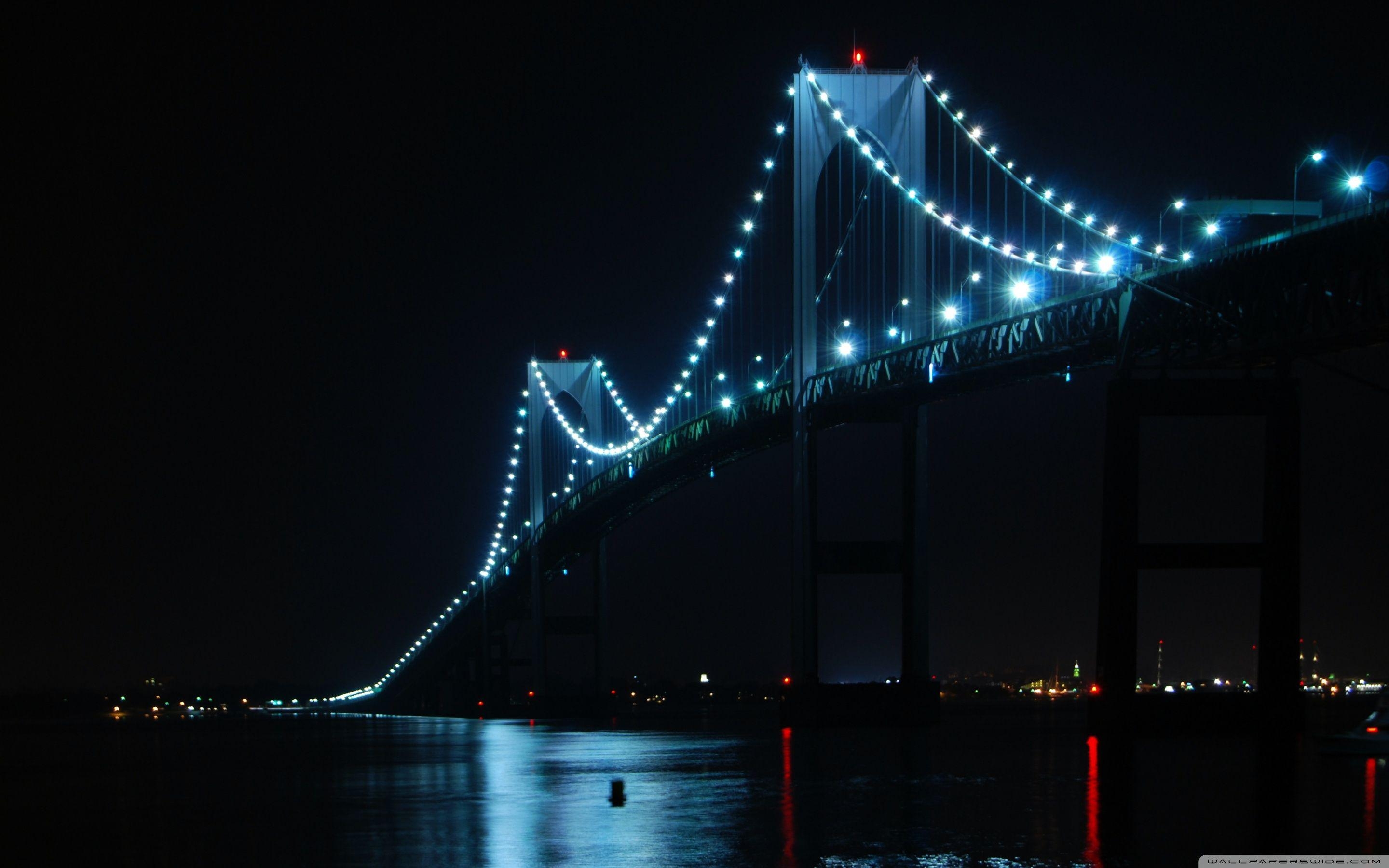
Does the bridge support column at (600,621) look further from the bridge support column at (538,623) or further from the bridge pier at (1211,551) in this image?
the bridge pier at (1211,551)

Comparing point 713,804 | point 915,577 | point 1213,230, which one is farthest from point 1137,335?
point 713,804

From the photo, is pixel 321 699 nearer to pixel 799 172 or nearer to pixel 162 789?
pixel 799 172

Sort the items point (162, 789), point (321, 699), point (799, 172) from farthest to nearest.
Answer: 1. point (321, 699)
2. point (799, 172)
3. point (162, 789)

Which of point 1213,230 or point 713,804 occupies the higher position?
point 1213,230

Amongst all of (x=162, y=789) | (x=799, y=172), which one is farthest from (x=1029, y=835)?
(x=799, y=172)

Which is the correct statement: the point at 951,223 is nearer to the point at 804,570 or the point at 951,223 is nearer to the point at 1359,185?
the point at 804,570

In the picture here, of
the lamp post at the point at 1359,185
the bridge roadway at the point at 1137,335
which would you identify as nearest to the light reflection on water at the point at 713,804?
the bridge roadway at the point at 1137,335

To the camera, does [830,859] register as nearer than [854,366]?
Yes
